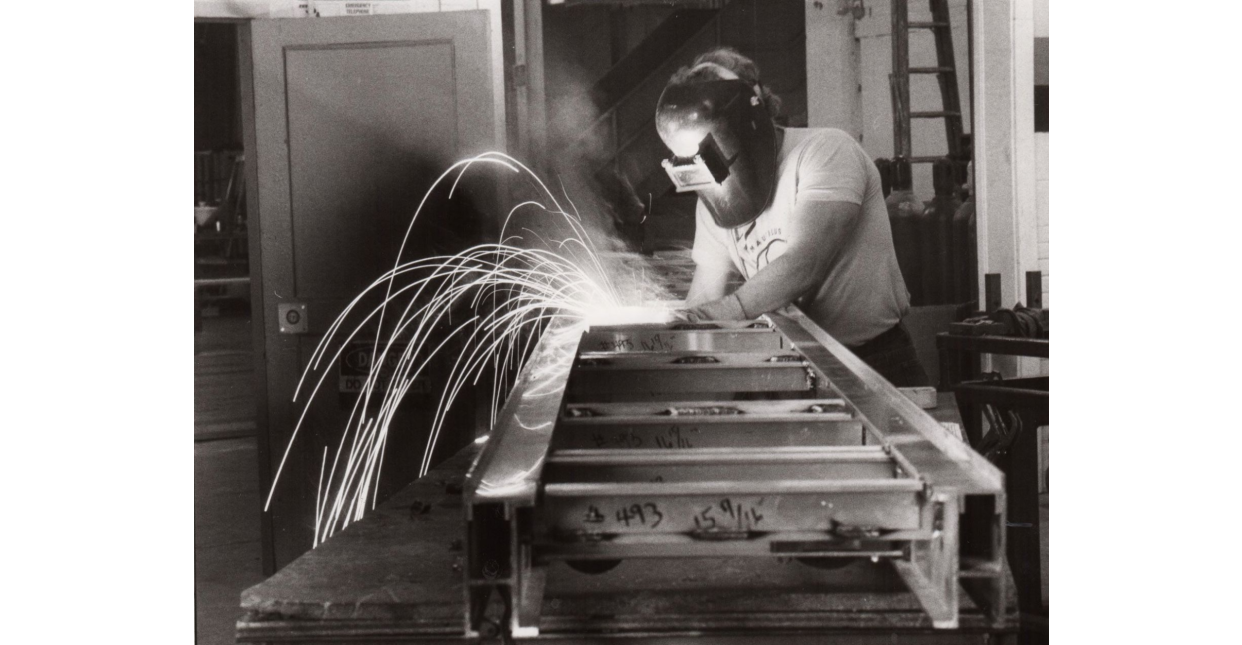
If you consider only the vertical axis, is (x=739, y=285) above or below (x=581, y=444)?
above

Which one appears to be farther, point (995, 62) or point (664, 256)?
point (664, 256)

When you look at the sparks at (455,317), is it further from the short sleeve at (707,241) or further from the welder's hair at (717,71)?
the welder's hair at (717,71)

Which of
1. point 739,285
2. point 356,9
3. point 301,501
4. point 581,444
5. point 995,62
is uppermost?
point 356,9

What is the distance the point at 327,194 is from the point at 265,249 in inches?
7.1

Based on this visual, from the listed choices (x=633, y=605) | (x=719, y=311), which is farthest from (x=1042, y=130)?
(x=633, y=605)

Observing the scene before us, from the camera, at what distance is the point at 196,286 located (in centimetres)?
220

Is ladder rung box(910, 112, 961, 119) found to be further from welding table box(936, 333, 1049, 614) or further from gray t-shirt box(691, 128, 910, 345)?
welding table box(936, 333, 1049, 614)

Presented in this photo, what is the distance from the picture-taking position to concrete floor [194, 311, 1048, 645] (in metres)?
2.19

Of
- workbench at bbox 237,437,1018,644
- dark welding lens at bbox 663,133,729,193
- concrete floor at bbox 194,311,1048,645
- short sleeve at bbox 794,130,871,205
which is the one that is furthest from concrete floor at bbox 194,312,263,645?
short sleeve at bbox 794,130,871,205

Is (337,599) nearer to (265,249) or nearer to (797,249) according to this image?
(265,249)

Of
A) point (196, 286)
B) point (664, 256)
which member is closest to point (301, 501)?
point (196, 286)

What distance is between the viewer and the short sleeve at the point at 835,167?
7.55 ft

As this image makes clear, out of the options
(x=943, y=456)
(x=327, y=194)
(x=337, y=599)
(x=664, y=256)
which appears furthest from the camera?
(x=664, y=256)

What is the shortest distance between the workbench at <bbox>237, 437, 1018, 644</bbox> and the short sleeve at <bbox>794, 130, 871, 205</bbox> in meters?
0.90
